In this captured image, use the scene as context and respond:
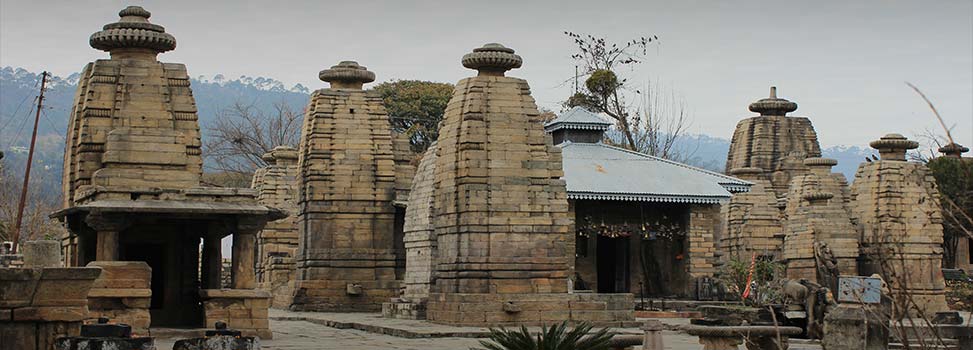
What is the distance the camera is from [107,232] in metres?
21.5

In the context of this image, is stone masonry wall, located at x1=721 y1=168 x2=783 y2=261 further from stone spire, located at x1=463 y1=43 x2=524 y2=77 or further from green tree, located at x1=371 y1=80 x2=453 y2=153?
green tree, located at x1=371 y1=80 x2=453 y2=153

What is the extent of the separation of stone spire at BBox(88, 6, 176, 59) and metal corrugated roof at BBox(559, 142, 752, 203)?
38.7 feet

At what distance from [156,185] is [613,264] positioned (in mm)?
16326

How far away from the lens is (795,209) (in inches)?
1471

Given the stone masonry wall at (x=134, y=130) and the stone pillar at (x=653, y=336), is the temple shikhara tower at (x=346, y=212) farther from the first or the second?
the stone pillar at (x=653, y=336)

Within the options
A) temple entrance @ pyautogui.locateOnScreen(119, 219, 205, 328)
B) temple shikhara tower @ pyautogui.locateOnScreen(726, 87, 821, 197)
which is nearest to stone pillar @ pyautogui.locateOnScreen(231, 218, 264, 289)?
temple entrance @ pyautogui.locateOnScreen(119, 219, 205, 328)

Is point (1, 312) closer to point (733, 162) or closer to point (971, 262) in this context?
point (733, 162)

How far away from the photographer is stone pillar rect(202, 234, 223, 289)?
23484 millimetres

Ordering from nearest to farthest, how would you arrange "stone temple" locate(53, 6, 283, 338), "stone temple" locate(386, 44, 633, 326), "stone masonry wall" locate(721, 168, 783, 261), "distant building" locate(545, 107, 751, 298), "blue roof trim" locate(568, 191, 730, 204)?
"stone temple" locate(53, 6, 283, 338)
"stone temple" locate(386, 44, 633, 326)
"blue roof trim" locate(568, 191, 730, 204)
"distant building" locate(545, 107, 751, 298)
"stone masonry wall" locate(721, 168, 783, 261)

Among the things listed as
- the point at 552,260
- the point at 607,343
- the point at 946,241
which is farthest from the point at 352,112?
the point at 946,241

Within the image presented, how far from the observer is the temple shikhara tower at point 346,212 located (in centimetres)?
3281

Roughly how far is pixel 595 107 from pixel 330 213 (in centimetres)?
2030

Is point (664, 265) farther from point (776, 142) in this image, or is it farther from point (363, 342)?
point (363, 342)

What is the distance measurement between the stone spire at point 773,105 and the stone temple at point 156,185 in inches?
1092
